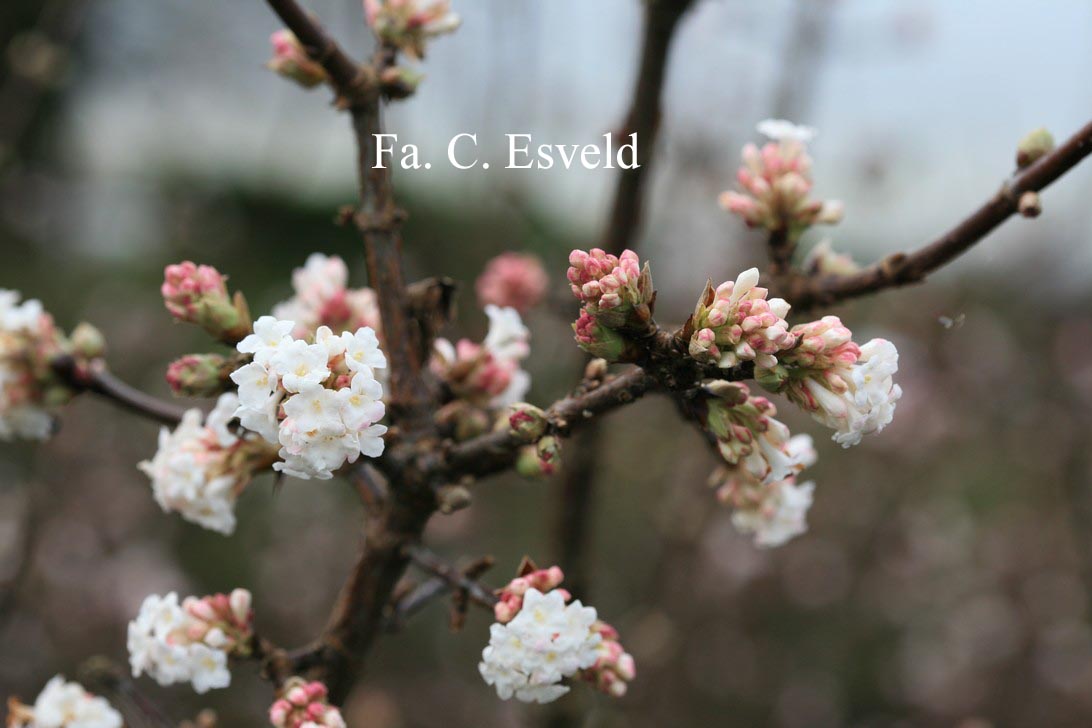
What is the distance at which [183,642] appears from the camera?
1280 mm

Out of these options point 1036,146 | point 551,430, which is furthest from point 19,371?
point 1036,146

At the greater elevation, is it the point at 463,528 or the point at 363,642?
the point at 363,642

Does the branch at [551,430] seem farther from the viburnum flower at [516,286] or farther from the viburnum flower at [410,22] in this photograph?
the viburnum flower at [516,286]

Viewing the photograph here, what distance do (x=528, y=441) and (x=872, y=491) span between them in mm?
4754

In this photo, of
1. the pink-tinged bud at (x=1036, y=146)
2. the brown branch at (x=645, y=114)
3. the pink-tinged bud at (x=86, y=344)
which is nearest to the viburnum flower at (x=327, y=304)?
the pink-tinged bud at (x=86, y=344)

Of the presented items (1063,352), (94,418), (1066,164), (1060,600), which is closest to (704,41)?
(1066,164)

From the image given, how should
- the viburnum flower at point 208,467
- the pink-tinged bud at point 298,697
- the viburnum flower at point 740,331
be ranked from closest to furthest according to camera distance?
the viburnum flower at point 740,331 → the pink-tinged bud at point 298,697 → the viburnum flower at point 208,467

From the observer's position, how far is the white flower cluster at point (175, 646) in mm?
1273

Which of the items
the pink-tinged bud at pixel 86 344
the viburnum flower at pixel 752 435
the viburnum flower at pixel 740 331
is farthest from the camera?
the pink-tinged bud at pixel 86 344

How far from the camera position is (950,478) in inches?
281

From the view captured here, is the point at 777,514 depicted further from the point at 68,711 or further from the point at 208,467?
the point at 68,711

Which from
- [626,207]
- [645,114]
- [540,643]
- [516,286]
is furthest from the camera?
[516,286]

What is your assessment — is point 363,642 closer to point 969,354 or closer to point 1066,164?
point 1066,164

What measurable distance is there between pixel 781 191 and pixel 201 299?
984 millimetres
